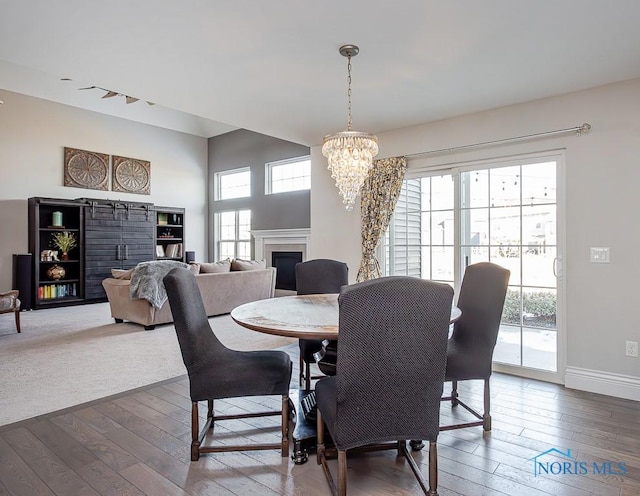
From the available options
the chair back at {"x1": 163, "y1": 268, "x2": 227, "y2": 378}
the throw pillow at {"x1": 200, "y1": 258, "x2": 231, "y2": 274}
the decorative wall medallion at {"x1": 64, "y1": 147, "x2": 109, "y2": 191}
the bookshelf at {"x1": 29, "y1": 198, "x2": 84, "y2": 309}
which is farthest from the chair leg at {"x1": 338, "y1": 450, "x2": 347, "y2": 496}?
the decorative wall medallion at {"x1": 64, "y1": 147, "x2": 109, "y2": 191}

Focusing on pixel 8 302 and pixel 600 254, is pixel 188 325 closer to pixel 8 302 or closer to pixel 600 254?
pixel 600 254

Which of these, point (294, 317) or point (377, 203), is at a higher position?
point (377, 203)

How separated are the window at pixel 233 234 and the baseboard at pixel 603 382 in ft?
23.1

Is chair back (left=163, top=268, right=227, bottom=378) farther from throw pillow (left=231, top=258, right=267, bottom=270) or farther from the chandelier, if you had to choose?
throw pillow (left=231, top=258, right=267, bottom=270)

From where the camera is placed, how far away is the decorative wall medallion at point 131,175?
27.5ft

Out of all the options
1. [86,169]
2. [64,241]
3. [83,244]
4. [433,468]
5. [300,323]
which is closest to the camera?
[433,468]

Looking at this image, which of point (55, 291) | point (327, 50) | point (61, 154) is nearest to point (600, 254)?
point (327, 50)

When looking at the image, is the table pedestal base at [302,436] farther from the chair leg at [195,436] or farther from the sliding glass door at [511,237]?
the sliding glass door at [511,237]

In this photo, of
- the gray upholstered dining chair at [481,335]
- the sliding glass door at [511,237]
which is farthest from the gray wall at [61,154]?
the gray upholstered dining chair at [481,335]

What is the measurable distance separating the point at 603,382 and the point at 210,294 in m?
4.85

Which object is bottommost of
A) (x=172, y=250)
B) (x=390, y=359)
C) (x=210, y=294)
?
(x=210, y=294)

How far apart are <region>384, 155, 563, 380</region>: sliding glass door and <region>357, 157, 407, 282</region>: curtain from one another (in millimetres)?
289

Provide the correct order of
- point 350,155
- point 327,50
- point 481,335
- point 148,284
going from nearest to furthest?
point 481,335
point 327,50
point 350,155
point 148,284

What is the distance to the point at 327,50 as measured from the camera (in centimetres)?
263
